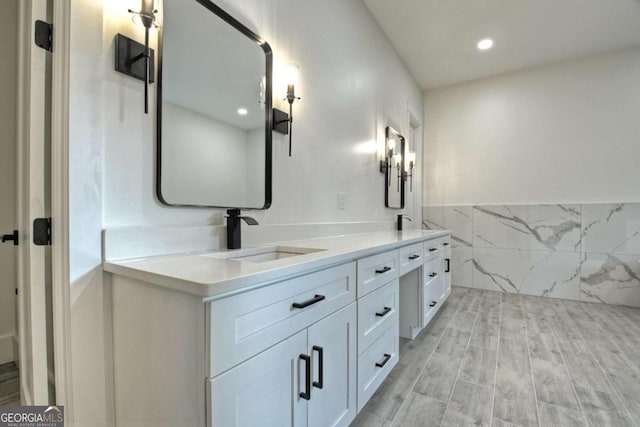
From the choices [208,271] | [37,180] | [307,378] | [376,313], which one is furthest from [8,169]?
[376,313]

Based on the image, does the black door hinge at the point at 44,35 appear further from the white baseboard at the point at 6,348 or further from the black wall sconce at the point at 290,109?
the white baseboard at the point at 6,348

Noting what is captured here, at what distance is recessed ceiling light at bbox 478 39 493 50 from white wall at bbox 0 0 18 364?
392cm

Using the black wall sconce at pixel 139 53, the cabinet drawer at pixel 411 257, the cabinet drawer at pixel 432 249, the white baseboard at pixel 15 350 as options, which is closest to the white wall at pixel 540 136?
the cabinet drawer at pixel 432 249

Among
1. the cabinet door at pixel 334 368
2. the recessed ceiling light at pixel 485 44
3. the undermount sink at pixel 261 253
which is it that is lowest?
the cabinet door at pixel 334 368

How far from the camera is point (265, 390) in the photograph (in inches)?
32.3

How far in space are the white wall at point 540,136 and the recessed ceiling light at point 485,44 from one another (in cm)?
82

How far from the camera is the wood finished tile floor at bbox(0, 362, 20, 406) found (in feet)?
4.82

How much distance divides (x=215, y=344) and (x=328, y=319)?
503 mm

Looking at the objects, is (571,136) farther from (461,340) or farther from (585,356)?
(461,340)

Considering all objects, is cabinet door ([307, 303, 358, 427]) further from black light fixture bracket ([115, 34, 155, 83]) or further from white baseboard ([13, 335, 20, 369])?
white baseboard ([13, 335, 20, 369])

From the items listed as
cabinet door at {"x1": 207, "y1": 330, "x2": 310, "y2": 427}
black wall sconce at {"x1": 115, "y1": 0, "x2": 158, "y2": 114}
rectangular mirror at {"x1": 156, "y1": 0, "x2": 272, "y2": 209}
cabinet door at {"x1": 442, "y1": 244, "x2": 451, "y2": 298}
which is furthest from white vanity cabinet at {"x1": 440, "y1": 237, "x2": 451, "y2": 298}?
black wall sconce at {"x1": 115, "y1": 0, "x2": 158, "y2": 114}

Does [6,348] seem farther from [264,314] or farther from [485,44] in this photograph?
[485,44]

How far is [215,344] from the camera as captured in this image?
68 centimetres

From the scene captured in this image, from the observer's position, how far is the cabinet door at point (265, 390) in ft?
2.29
